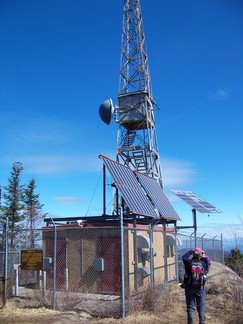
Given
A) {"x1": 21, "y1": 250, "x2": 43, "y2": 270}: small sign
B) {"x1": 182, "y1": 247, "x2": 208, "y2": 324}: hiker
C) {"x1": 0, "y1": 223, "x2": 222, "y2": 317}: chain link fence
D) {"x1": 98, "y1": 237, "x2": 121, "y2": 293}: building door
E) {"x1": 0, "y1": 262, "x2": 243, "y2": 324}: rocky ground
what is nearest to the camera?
{"x1": 182, "y1": 247, "x2": 208, "y2": 324}: hiker

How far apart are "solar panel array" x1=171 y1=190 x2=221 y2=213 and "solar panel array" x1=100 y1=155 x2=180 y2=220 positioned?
2.71 metres

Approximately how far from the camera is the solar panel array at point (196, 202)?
784 inches

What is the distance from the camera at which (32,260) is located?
11.2 m

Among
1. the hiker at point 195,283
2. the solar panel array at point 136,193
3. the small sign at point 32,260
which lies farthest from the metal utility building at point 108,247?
the hiker at point 195,283

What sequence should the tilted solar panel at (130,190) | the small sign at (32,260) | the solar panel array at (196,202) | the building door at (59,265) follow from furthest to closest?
1. the solar panel array at (196,202)
2. the building door at (59,265)
3. the tilted solar panel at (130,190)
4. the small sign at (32,260)

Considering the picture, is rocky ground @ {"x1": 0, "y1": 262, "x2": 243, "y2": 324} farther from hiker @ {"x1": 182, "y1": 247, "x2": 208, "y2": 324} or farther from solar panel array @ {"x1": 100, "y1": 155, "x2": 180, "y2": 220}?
solar panel array @ {"x1": 100, "y1": 155, "x2": 180, "y2": 220}

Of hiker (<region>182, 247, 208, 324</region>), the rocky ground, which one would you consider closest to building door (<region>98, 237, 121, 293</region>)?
the rocky ground

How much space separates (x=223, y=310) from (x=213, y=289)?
2.00 m

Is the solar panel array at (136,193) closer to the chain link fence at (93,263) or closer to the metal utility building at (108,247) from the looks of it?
the metal utility building at (108,247)

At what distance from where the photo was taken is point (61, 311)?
10133mm

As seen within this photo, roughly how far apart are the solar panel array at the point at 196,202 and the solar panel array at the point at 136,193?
2713mm

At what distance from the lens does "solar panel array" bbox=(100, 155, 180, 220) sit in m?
13.1

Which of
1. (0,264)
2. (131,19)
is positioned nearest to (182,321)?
(0,264)

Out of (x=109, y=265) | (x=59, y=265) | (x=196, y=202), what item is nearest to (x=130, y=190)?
(x=109, y=265)
